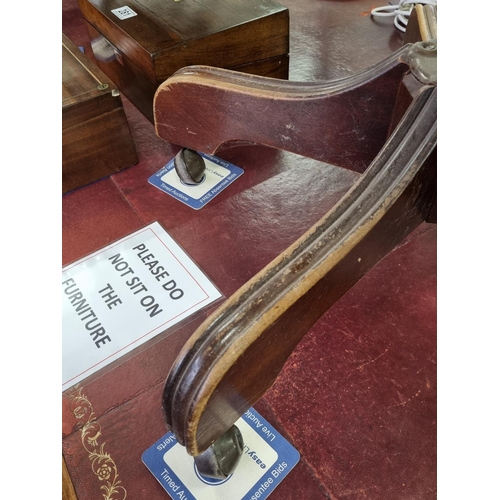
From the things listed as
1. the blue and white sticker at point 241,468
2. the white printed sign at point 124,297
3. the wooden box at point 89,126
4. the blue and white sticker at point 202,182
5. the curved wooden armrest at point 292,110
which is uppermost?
the curved wooden armrest at point 292,110

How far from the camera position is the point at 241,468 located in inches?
24.9

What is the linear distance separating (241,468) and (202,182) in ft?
1.91

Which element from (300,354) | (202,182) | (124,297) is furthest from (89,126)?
(300,354)

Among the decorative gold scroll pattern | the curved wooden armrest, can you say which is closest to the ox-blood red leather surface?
the decorative gold scroll pattern

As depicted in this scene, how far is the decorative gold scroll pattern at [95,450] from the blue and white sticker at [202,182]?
16.8 inches

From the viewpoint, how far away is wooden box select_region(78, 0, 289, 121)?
96 cm

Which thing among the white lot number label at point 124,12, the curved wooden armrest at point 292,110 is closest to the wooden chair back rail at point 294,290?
the curved wooden armrest at point 292,110

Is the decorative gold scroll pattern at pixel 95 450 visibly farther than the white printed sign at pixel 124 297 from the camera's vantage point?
No

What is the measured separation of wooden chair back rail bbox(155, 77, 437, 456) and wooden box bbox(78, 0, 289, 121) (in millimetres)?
552

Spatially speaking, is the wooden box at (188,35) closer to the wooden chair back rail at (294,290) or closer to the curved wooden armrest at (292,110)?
the curved wooden armrest at (292,110)

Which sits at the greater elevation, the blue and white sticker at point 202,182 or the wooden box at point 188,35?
the wooden box at point 188,35

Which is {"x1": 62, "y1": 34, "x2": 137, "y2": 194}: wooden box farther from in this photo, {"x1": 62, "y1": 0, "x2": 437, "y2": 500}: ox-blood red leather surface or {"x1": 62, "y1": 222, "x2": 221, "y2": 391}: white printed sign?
{"x1": 62, "y1": 222, "x2": 221, "y2": 391}: white printed sign

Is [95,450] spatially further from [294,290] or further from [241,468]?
[294,290]

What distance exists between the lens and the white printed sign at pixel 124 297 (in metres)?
0.77
